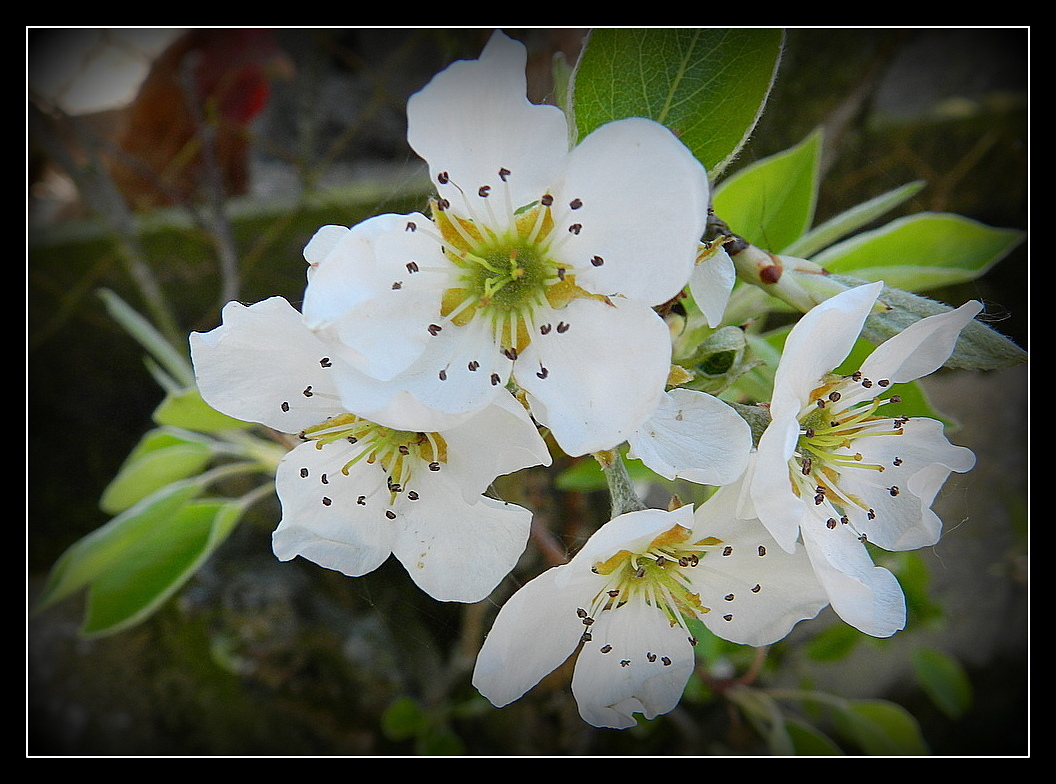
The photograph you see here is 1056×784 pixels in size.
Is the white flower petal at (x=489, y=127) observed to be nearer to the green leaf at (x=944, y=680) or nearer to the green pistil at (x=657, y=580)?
the green pistil at (x=657, y=580)

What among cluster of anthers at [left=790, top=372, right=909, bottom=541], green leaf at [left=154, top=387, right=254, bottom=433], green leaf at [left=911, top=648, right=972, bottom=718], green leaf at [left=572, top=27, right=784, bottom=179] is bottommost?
green leaf at [left=911, top=648, right=972, bottom=718]

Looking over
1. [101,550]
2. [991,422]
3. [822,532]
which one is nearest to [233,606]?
[101,550]

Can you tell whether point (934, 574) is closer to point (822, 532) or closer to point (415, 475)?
point (822, 532)

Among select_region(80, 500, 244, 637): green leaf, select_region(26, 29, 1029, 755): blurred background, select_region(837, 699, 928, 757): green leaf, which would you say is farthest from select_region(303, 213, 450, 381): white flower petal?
select_region(837, 699, 928, 757): green leaf

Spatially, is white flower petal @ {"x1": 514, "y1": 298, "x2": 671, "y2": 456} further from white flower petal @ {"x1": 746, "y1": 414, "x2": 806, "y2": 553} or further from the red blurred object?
the red blurred object

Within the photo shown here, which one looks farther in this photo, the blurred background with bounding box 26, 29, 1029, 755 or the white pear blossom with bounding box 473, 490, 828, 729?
the blurred background with bounding box 26, 29, 1029, 755

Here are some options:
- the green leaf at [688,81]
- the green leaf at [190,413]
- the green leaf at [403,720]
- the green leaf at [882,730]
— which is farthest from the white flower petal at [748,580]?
the green leaf at [403,720]

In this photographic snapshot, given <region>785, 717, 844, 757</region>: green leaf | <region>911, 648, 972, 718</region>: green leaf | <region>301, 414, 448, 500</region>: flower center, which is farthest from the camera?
<region>911, 648, 972, 718</region>: green leaf
